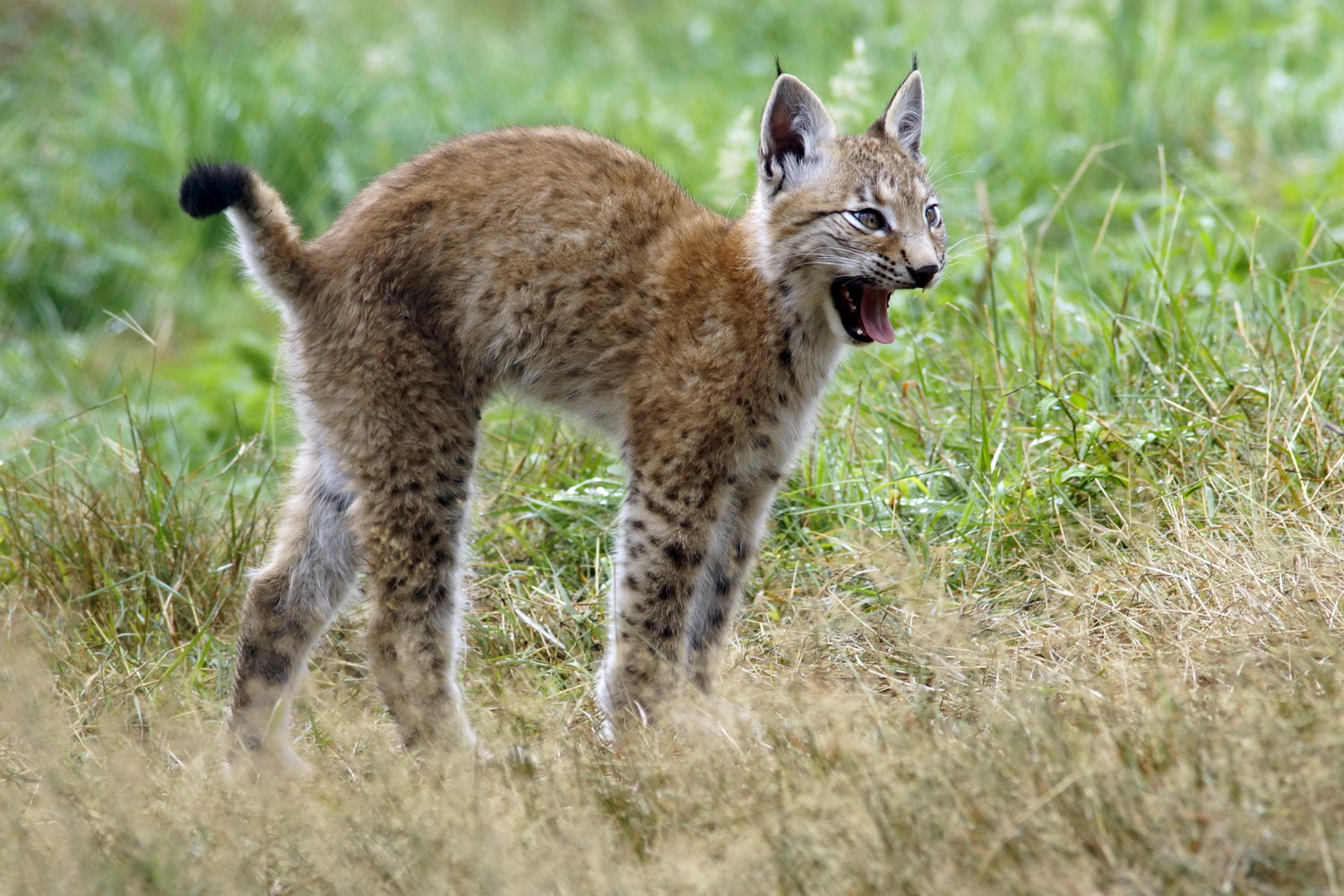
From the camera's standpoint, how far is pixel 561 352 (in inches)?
170

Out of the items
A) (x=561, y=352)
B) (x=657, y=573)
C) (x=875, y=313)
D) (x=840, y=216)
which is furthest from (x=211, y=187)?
(x=875, y=313)

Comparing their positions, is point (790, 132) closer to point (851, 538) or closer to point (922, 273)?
point (922, 273)

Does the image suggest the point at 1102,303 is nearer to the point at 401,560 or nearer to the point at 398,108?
the point at 401,560

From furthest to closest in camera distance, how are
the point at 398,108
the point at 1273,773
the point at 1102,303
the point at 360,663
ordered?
the point at 398,108, the point at 1102,303, the point at 360,663, the point at 1273,773

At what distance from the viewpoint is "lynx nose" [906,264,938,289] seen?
159 inches

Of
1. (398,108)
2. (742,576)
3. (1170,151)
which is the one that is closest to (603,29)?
(398,108)

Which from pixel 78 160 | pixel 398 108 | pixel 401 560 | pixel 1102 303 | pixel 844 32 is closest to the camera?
pixel 401 560

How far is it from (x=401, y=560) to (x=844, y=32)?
7419 millimetres

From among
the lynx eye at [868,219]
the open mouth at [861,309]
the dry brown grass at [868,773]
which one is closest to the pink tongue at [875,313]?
the open mouth at [861,309]

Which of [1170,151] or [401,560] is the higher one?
[1170,151]

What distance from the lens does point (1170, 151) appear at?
7.56 meters

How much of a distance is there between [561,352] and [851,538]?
111 cm

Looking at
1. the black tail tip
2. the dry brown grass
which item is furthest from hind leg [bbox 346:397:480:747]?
the black tail tip

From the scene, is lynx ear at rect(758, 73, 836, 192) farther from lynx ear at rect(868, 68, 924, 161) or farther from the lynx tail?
the lynx tail
